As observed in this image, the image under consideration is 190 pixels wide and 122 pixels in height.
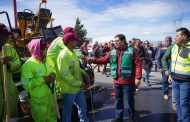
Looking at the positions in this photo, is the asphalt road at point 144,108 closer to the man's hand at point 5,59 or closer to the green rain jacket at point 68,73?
the green rain jacket at point 68,73

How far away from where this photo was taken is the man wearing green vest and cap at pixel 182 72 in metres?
5.72

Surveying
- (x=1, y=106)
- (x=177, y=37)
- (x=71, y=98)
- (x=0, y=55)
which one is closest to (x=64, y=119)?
(x=71, y=98)

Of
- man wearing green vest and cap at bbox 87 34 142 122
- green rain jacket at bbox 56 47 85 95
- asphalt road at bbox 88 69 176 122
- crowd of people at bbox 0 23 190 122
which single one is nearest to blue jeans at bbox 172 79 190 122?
crowd of people at bbox 0 23 190 122

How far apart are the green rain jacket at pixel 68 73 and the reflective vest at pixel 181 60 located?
1971 millimetres

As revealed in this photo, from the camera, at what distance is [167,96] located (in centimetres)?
964

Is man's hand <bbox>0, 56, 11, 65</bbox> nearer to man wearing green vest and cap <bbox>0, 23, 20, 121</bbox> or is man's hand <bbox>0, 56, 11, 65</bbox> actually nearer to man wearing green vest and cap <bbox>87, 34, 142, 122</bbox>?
man wearing green vest and cap <bbox>0, 23, 20, 121</bbox>

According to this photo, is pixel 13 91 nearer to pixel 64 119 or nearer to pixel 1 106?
pixel 1 106

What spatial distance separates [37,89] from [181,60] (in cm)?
290

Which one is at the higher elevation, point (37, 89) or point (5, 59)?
point (5, 59)

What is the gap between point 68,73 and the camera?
4938 mm

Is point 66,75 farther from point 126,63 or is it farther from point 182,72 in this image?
point 182,72

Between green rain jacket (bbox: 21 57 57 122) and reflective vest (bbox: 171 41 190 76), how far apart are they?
269cm

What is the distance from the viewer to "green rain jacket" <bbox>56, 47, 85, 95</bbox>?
4.93m

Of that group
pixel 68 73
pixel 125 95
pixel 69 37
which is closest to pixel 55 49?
pixel 69 37
